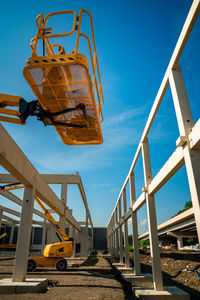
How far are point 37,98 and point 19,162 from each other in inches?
95.0

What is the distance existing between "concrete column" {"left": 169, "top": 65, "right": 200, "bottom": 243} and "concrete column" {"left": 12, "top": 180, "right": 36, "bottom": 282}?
6.06 m

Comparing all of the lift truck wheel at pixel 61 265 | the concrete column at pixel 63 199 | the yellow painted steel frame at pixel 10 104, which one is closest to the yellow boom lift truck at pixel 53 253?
the lift truck wheel at pixel 61 265

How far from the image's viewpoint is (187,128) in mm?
4070

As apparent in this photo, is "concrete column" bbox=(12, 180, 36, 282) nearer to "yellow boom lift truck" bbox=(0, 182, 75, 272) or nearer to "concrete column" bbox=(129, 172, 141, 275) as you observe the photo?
"yellow boom lift truck" bbox=(0, 182, 75, 272)

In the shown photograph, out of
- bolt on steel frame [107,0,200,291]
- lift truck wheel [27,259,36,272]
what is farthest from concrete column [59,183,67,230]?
bolt on steel frame [107,0,200,291]

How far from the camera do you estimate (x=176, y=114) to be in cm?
449

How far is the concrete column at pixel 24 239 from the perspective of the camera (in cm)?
682

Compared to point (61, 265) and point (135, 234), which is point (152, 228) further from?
point (61, 265)

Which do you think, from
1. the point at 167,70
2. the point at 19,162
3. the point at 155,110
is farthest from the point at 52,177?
the point at 167,70

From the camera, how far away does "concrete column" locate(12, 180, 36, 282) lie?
6.82m

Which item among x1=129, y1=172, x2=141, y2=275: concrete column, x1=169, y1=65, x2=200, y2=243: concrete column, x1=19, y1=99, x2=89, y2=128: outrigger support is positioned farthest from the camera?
x1=129, y1=172, x2=141, y2=275: concrete column

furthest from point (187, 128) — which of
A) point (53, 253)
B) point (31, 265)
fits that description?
point (31, 265)

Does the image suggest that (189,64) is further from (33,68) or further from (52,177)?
(52,177)

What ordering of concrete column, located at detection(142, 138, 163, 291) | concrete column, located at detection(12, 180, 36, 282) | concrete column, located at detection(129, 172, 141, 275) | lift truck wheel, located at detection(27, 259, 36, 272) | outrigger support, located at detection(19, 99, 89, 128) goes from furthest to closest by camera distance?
1. lift truck wheel, located at detection(27, 259, 36, 272)
2. concrete column, located at detection(129, 172, 141, 275)
3. concrete column, located at detection(12, 180, 36, 282)
4. concrete column, located at detection(142, 138, 163, 291)
5. outrigger support, located at detection(19, 99, 89, 128)
